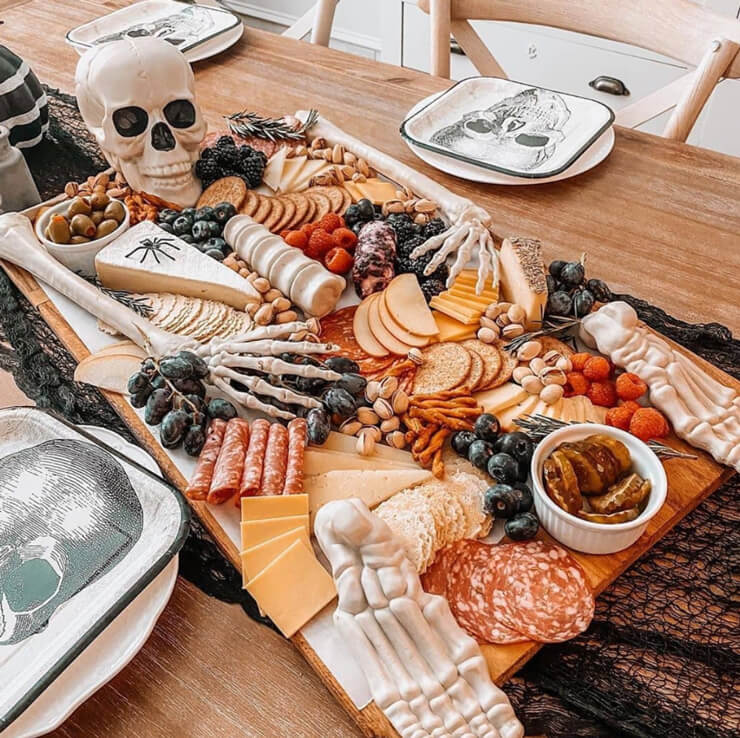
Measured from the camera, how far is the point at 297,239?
125 cm

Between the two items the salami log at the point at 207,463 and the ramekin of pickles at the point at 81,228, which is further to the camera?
the ramekin of pickles at the point at 81,228

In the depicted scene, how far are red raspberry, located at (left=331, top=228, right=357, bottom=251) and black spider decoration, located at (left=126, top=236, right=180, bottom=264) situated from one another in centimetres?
27

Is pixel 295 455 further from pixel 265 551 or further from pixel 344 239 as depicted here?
pixel 344 239

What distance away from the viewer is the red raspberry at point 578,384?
3.29ft

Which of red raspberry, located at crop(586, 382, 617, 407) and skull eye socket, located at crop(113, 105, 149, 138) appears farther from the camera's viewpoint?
skull eye socket, located at crop(113, 105, 149, 138)

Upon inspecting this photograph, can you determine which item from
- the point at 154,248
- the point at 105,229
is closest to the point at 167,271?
the point at 154,248

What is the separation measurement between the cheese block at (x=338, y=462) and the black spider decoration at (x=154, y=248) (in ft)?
1.57

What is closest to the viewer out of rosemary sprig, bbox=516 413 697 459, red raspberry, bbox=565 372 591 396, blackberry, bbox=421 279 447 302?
rosemary sprig, bbox=516 413 697 459

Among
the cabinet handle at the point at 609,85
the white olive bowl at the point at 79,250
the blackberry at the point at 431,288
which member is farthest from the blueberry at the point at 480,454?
the cabinet handle at the point at 609,85

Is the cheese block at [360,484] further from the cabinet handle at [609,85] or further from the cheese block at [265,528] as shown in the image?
the cabinet handle at [609,85]

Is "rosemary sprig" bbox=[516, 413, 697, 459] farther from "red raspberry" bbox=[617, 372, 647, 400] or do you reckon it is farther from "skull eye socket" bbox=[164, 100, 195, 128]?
"skull eye socket" bbox=[164, 100, 195, 128]

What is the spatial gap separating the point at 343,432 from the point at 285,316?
10.0 inches

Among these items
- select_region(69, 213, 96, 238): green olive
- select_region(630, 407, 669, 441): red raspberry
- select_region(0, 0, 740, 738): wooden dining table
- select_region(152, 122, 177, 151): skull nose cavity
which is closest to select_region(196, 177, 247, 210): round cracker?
select_region(152, 122, 177, 151): skull nose cavity

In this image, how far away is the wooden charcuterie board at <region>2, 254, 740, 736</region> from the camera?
0.73m
